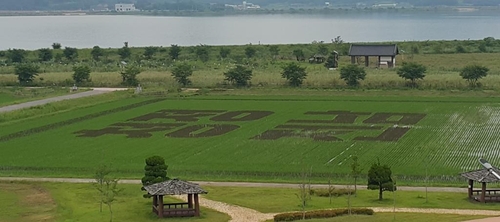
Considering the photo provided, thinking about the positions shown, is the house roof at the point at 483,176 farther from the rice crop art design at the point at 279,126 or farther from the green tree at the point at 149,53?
the green tree at the point at 149,53

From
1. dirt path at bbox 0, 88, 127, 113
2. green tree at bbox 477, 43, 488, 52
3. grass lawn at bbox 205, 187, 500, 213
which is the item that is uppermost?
green tree at bbox 477, 43, 488, 52

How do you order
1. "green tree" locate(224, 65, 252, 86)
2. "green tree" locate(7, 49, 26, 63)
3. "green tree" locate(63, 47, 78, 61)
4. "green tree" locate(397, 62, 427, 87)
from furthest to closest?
"green tree" locate(63, 47, 78, 61), "green tree" locate(7, 49, 26, 63), "green tree" locate(224, 65, 252, 86), "green tree" locate(397, 62, 427, 87)

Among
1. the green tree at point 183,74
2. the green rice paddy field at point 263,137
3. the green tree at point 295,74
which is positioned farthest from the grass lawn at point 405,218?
the green tree at point 183,74

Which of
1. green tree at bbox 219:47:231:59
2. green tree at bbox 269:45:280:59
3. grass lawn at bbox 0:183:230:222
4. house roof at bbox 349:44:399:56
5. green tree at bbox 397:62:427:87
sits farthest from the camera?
green tree at bbox 269:45:280:59

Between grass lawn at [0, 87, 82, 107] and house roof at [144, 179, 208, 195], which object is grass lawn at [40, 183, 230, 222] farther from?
grass lawn at [0, 87, 82, 107]

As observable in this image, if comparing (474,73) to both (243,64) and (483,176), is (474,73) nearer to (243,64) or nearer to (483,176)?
(243,64)

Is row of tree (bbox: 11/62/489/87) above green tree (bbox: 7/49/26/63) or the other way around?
above

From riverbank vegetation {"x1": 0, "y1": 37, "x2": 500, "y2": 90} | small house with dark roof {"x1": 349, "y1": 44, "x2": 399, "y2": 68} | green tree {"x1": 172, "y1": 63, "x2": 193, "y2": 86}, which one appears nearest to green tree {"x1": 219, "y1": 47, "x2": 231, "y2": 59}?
riverbank vegetation {"x1": 0, "y1": 37, "x2": 500, "y2": 90}

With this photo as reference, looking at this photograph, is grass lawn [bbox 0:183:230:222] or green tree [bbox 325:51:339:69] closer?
grass lawn [bbox 0:183:230:222]
